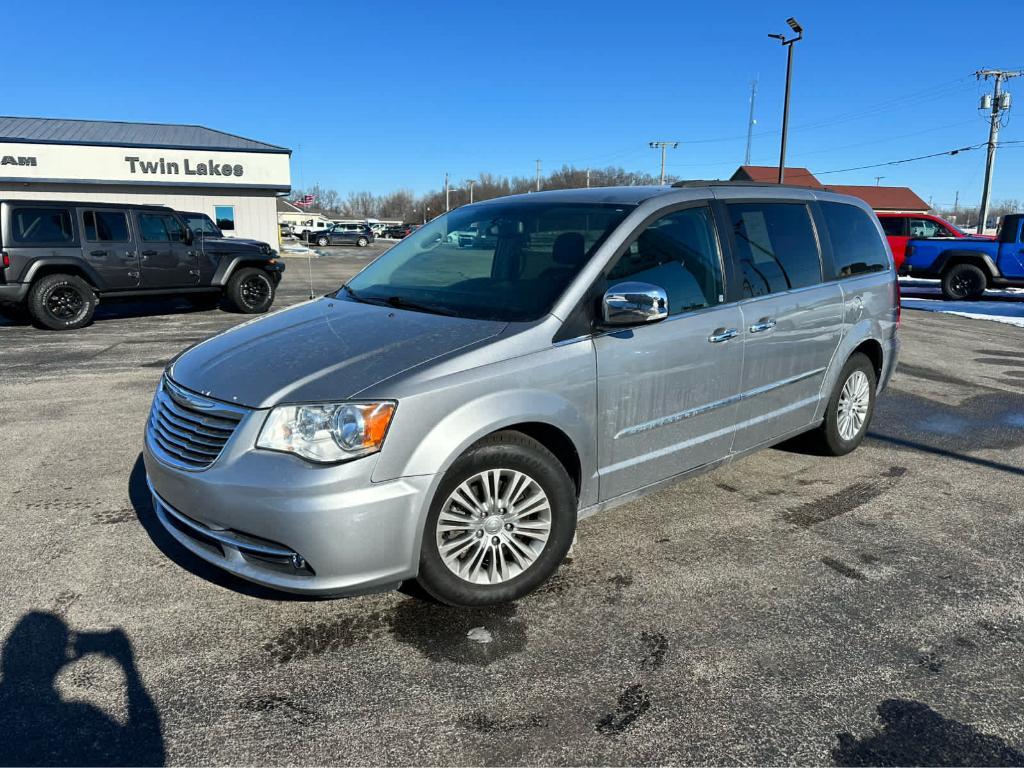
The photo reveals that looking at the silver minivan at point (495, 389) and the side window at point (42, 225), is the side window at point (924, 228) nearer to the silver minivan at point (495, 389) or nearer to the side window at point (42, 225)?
the silver minivan at point (495, 389)

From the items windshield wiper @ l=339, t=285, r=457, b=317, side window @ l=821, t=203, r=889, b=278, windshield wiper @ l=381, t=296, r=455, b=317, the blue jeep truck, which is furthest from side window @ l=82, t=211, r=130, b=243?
the blue jeep truck

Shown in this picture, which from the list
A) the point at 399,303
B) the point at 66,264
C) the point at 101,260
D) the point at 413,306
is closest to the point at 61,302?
the point at 66,264

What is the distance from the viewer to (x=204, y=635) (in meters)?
2.94

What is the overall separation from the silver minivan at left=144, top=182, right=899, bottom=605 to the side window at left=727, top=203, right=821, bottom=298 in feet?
0.05

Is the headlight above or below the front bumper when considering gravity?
above

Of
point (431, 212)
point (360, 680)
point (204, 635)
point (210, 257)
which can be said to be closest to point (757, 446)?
point (360, 680)

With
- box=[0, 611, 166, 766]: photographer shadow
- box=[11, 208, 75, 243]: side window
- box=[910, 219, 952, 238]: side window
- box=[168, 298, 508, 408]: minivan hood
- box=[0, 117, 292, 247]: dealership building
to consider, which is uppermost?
box=[0, 117, 292, 247]: dealership building

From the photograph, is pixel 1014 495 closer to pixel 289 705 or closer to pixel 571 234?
pixel 571 234

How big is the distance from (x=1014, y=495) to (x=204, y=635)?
4745 mm

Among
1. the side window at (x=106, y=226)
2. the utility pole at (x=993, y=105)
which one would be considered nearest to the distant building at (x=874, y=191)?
the utility pole at (x=993, y=105)

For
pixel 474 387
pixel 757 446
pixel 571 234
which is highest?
pixel 571 234

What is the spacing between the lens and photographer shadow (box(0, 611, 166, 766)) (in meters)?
2.27

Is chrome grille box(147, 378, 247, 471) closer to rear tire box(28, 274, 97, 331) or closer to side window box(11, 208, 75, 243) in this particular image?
rear tire box(28, 274, 97, 331)

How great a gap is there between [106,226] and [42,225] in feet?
2.93
